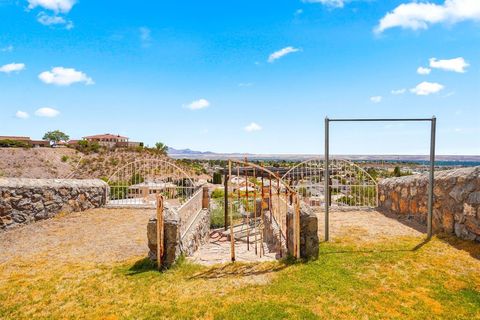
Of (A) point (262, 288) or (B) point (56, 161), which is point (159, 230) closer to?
(A) point (262, 288)

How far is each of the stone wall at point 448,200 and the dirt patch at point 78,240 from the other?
7.23 meters

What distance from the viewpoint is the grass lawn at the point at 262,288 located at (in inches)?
155

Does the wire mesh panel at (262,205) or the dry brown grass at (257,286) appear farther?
the wire mesh panel at (262,205)

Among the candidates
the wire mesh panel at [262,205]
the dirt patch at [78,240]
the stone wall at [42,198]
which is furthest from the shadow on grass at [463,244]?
the stone wall at [42,198]

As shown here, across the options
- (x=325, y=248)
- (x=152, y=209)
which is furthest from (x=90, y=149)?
(x=325, y=248)

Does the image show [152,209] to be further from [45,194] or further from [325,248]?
[325,248]

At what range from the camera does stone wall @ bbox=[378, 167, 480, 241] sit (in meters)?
6.43

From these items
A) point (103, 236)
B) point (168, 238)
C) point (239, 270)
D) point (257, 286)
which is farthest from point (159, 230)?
point (103, 236)

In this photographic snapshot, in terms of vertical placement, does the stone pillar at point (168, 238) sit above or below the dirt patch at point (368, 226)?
above

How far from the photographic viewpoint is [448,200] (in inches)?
287

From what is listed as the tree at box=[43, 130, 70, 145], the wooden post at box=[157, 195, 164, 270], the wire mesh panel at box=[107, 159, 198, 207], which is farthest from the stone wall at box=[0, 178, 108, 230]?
the tree at box=[43, 130, 70, 145]

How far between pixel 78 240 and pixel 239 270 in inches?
181

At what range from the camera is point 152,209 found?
38.5 feet

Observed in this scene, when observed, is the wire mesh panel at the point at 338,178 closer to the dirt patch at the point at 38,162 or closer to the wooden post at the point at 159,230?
the wooden post at the point at 159,230
